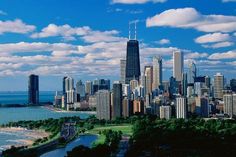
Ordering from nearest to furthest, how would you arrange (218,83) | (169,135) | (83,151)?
(83,151), (169,135), (218,83)

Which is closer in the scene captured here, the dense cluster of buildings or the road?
the road

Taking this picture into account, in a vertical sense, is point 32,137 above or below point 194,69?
below

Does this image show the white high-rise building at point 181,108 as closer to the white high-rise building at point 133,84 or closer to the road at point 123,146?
the road at point 123,146

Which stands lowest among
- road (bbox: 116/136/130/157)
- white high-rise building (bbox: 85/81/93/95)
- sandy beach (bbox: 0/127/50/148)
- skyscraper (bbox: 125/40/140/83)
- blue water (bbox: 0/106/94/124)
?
blue water (bbox: 0/106/94/124)

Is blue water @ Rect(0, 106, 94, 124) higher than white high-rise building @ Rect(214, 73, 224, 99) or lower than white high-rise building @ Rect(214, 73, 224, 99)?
lower

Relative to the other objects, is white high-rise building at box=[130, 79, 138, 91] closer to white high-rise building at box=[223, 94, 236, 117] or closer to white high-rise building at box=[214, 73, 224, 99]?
white high-rise building at box=[214, 73, 224, 99]

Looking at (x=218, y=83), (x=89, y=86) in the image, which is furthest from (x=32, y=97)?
(x=218, y=83)

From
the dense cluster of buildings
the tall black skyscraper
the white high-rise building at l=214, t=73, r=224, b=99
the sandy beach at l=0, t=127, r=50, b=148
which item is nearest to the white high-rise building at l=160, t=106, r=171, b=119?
the dense cluster of buildings

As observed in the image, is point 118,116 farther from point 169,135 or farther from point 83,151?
point 83,151

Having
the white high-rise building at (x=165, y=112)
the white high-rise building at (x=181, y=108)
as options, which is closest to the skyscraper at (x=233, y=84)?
the white high-rise building at (x=181, y=108)
